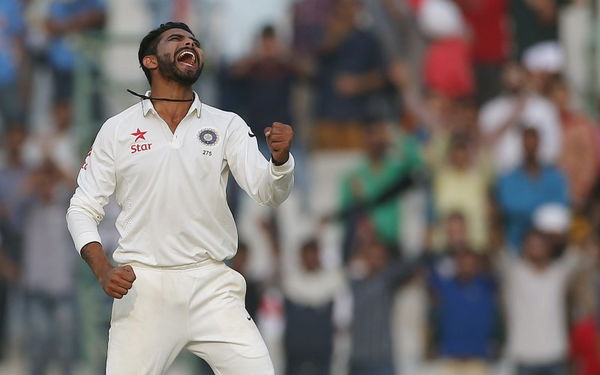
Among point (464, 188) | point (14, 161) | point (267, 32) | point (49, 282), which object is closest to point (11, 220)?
point (14, 161)

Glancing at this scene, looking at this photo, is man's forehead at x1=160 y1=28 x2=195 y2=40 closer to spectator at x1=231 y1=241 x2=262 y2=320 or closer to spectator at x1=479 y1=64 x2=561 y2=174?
spectator at x1=231 y1=241 x2=262 y2=320

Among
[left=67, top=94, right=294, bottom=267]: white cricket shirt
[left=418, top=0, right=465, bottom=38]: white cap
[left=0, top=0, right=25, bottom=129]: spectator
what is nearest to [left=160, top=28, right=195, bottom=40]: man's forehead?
[left=67, top=94, right=294, bottom=267]: white cricket shirt

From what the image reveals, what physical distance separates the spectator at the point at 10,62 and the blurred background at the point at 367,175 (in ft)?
0.06

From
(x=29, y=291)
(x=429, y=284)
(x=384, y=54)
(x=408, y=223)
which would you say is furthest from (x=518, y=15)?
(x=29, y=291)

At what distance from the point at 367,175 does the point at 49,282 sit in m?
2.93

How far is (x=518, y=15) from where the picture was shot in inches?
565

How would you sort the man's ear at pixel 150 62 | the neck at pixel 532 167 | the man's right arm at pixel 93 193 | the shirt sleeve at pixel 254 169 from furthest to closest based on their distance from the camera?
the neck at pixel 532 167, the man's ear at pixel 150 62, the man's right arm at pixel 93 193, the shirt sleeve at pixel 254 169

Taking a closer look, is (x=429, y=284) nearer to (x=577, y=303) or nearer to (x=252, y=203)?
(x=577, y=303)

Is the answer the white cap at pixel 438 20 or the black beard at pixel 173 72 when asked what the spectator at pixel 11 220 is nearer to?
the white cap at pixel 438 20

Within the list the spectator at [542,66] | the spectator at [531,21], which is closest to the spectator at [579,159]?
the spectator at [542,66]

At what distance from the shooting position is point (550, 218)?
504 inches

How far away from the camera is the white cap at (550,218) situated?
1274 cm

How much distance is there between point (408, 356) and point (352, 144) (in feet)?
7.00

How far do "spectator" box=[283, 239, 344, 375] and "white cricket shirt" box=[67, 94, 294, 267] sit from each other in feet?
17.7
